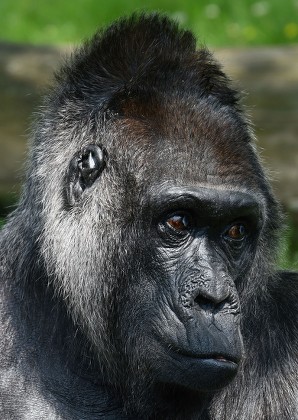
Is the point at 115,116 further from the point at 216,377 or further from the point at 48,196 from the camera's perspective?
the point at 216,377

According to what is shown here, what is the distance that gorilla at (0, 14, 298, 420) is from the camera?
5.86 m

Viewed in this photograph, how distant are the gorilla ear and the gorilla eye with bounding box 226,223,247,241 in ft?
2.70

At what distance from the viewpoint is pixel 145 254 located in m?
5.98

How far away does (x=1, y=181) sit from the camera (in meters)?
10.8

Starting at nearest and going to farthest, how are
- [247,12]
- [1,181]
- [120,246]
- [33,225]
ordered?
[120,246]
[33,225]
[1,181]
[247,12]

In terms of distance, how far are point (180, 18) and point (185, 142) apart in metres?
8.37

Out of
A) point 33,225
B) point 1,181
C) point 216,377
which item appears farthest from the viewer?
point 1,181

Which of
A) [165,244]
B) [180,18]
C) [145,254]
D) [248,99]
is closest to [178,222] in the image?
[165,244]

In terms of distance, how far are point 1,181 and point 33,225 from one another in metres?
4.43

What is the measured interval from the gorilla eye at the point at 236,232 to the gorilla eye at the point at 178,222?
0.95ft

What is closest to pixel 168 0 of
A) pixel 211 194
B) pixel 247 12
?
pixel 247 12

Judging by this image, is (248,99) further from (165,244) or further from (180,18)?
(165,244)

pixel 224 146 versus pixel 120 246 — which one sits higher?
pixel 224 146

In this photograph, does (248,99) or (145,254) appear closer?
(145,254)
